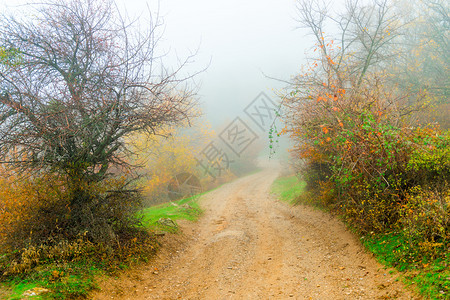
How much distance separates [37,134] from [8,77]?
5.10 ft

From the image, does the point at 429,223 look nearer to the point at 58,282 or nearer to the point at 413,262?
the point at 413,262

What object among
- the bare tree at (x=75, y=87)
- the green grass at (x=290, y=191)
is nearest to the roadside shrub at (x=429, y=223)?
the bare tree at (x=75, y=87)

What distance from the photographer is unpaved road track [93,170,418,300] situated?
205 inches

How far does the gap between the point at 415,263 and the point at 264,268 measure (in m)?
3.25

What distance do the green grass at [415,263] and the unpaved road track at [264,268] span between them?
0.24m

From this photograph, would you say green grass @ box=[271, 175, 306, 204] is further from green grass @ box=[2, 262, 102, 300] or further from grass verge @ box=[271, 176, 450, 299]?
green grass @ box=[2, 262, 102, 300]

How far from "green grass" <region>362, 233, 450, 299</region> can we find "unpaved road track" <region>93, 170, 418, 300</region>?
0.77 ft

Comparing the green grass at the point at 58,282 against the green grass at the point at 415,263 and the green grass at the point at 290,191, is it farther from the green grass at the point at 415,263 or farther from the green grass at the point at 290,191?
the green grass at the point at 290,191

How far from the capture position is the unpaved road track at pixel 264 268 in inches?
205

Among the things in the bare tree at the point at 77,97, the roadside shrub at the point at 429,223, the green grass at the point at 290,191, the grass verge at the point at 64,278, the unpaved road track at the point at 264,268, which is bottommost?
the green grass at the point at 290,191

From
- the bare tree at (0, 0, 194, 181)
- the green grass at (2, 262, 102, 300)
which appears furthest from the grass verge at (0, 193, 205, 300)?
the bare tree at (0, 0, 194, 181)

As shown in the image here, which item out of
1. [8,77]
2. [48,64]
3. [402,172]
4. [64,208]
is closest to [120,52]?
[48,64]

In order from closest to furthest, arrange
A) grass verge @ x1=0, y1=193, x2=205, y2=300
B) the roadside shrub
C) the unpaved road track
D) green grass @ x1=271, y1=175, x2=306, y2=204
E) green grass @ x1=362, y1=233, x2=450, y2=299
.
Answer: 1. green grass @ x1=362, y1=233, x2=450, y2=299
2. grass verge @ x1=0, y1=193, x2=205, y2=300
3. the roadside shrub
4. the unpaved road track
5. green grass @ x1=271, y1=175, x2=306, y2=204

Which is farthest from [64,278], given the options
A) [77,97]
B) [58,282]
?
[77,97]
